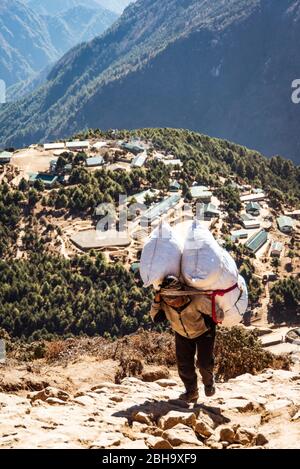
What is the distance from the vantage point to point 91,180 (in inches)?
2021

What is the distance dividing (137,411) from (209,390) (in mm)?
1279

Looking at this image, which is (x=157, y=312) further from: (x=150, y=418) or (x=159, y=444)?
(x=159, y=444)

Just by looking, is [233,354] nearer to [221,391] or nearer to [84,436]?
[221,391]

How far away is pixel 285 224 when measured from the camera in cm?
5109

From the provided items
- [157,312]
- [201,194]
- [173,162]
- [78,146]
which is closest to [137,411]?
[157,312]

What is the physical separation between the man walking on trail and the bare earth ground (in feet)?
1.05

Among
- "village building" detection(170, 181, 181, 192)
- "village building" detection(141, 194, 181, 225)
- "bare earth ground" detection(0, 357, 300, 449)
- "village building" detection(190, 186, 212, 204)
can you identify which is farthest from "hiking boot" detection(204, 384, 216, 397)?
"village building" detection(170, 181, 181, 192)

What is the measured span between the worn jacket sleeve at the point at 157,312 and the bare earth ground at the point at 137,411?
1060 mm

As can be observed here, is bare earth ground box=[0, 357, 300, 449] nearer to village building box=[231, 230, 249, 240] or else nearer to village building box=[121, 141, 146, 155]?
village building box=[231, 230, 249, 240]

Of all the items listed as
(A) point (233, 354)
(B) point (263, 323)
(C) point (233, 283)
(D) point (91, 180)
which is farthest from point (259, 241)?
(C) point (233, 283)

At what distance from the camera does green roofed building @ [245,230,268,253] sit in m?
45.4


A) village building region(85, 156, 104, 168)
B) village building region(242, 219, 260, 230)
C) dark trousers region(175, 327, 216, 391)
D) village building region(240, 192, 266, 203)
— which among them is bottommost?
dark trousers region(175, 327, 216, 391)

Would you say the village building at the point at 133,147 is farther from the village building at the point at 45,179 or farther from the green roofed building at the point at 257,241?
the green roofed building at the point at 257,241

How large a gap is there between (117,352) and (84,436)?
490 cm
